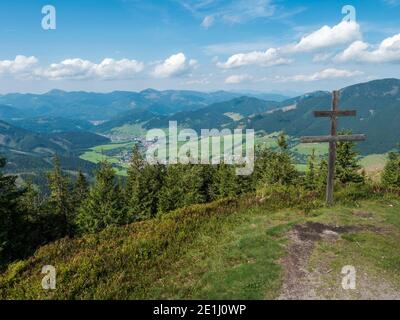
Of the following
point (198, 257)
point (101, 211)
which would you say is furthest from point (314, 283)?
point (101, 211)

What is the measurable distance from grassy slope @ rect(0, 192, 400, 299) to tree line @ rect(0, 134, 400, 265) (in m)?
14.6

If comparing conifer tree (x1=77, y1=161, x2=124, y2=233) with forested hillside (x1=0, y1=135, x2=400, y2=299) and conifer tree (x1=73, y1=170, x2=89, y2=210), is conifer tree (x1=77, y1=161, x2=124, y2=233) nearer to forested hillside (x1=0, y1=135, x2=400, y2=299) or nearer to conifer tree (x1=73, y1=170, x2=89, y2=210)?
conifer tree (x1=73, y1=170, x2=89, y2=210)

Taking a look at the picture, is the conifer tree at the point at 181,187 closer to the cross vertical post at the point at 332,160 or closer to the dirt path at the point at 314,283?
the cross vertical post at the point at 332,160

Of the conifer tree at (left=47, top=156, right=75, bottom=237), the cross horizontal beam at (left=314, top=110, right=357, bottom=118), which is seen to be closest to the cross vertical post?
the cross horizontal beam at (left=314, top=110, right=357, bottom=118)

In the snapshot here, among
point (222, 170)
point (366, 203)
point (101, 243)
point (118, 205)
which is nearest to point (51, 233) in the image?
point (118, 205)

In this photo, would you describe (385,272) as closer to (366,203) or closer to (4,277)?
(366,203)

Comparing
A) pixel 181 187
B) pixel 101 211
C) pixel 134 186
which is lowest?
pixel 101 211

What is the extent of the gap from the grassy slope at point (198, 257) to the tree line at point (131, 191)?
14623 mm

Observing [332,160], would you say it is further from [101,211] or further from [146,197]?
[146,197]

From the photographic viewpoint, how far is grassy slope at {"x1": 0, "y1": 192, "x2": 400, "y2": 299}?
487 inches

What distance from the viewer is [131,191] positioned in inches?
2207

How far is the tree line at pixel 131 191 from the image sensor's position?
38.6 meters

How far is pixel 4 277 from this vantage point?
14.8m

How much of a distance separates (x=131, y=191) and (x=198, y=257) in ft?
140
